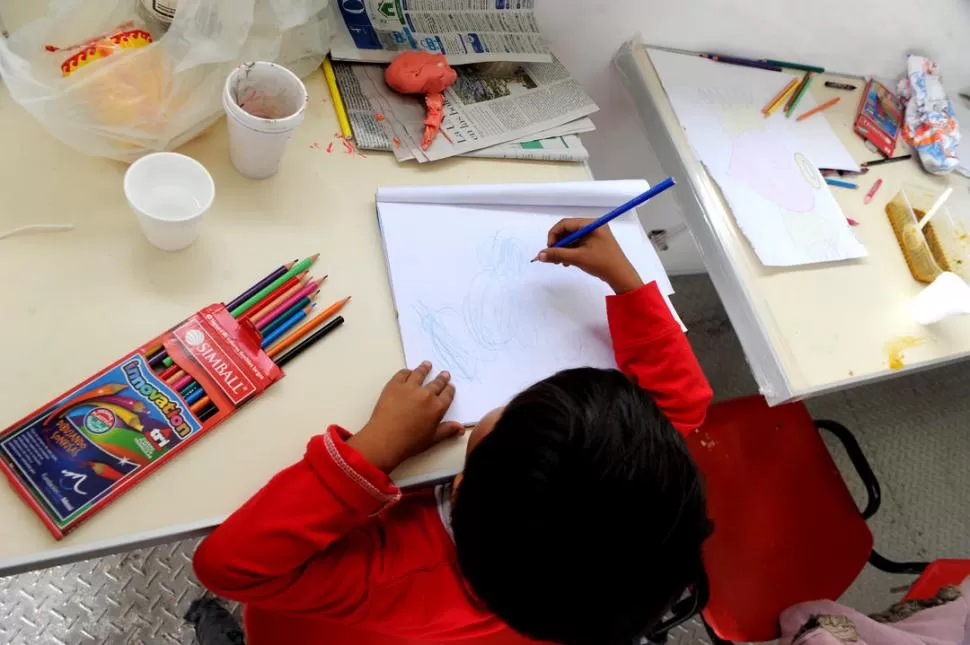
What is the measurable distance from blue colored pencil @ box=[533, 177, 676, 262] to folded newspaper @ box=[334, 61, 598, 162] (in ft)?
0.56

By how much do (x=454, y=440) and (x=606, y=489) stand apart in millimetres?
222

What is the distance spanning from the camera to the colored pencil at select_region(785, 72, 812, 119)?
45.9 inches

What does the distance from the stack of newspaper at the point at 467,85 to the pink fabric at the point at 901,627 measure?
77 centimetres

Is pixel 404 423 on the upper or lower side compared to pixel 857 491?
upper

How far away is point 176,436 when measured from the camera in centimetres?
60

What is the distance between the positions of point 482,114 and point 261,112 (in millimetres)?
309

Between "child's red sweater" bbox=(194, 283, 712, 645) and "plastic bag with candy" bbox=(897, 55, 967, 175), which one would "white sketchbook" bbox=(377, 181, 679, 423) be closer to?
"child's red sweater" bbox=(194, 283, 712, 645)

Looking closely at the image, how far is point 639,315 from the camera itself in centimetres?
79

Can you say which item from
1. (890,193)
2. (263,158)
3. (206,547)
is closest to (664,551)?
(206,547)

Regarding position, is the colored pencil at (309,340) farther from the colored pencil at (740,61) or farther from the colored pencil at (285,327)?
the colored pencil at (740,61)

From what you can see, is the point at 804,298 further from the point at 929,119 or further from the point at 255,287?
the point at 255,287

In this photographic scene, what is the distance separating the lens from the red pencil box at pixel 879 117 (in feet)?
3.95

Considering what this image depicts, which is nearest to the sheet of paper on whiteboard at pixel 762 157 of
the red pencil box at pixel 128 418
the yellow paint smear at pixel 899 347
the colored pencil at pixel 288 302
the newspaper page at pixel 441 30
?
the yellow paint smear at pixel 899 347

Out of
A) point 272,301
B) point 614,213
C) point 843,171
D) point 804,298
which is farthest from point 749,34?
point 272,301
